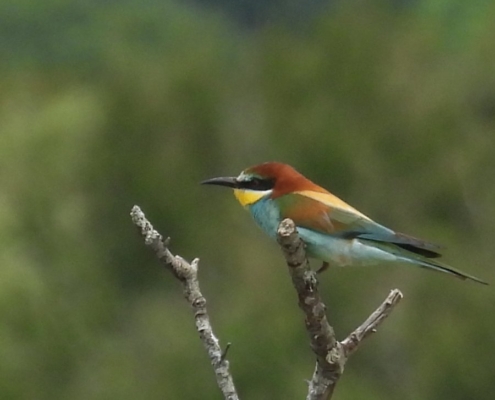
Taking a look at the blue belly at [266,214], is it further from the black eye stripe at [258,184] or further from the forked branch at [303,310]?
the forked branch at [303,310]

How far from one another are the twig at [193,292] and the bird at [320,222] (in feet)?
1.17

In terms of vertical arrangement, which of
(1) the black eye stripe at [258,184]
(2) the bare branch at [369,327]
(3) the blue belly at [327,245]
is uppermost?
(1) the black eye stripe at [258,184]

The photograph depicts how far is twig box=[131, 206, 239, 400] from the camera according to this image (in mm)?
1679

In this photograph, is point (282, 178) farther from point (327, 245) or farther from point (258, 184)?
point (327, 245)

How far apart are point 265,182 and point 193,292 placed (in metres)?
0.49

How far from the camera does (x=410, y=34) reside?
8.22 metres

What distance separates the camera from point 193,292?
1731mm

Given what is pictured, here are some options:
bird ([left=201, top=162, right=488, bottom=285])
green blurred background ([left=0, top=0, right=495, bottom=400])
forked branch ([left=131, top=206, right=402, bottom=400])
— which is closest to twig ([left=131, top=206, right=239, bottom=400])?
forked branch ([left=131, top=206, right=402, bottom=400])

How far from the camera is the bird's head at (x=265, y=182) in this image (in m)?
2.15

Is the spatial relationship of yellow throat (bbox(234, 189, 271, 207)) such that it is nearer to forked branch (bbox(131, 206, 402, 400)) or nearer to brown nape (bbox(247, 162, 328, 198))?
brown nape (bbox(247, 162, 328, 198))

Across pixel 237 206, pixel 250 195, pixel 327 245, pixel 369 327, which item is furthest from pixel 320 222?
pixel 237 206

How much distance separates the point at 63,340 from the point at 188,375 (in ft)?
2.68

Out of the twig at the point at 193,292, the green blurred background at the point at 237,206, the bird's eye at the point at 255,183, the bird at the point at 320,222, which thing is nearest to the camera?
the twig at the point at 193,292

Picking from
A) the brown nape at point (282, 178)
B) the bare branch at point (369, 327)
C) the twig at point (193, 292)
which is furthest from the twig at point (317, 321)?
the brown nape at point (282, 178)
